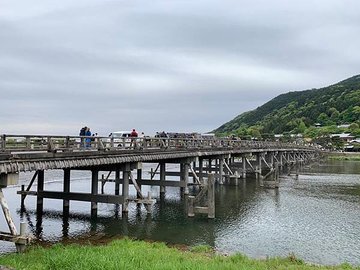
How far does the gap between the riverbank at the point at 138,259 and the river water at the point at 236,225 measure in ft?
5.95

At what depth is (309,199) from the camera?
32.9 metres

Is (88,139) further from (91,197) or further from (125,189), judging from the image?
(125,189)

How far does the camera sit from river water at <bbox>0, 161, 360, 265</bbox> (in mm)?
18250

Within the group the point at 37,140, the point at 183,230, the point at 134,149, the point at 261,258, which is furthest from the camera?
the point at 134,149

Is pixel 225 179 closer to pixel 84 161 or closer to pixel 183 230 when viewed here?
pixel 183 230

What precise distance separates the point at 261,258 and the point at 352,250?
475cm

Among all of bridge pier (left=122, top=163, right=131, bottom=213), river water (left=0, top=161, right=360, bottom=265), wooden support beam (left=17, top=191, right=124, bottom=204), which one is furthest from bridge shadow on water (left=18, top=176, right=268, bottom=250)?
wooden support beam (left=17, top=191, right=124, bottom=204)

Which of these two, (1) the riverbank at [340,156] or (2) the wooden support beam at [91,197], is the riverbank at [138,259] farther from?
(1) the riverbank at [340,156]

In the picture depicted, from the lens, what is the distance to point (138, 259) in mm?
12969

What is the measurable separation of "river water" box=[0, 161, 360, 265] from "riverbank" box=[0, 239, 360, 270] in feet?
5.95

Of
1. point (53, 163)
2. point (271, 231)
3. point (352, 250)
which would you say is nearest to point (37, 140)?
point (53, 163)

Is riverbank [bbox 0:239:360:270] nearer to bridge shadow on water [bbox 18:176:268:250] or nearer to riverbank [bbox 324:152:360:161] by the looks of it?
bridge shadow on water [bbox 18:176:268:250]

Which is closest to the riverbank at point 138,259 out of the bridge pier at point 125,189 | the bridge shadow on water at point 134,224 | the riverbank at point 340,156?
the bridge shadow on water at point 134,224

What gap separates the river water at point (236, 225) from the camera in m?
18.2
